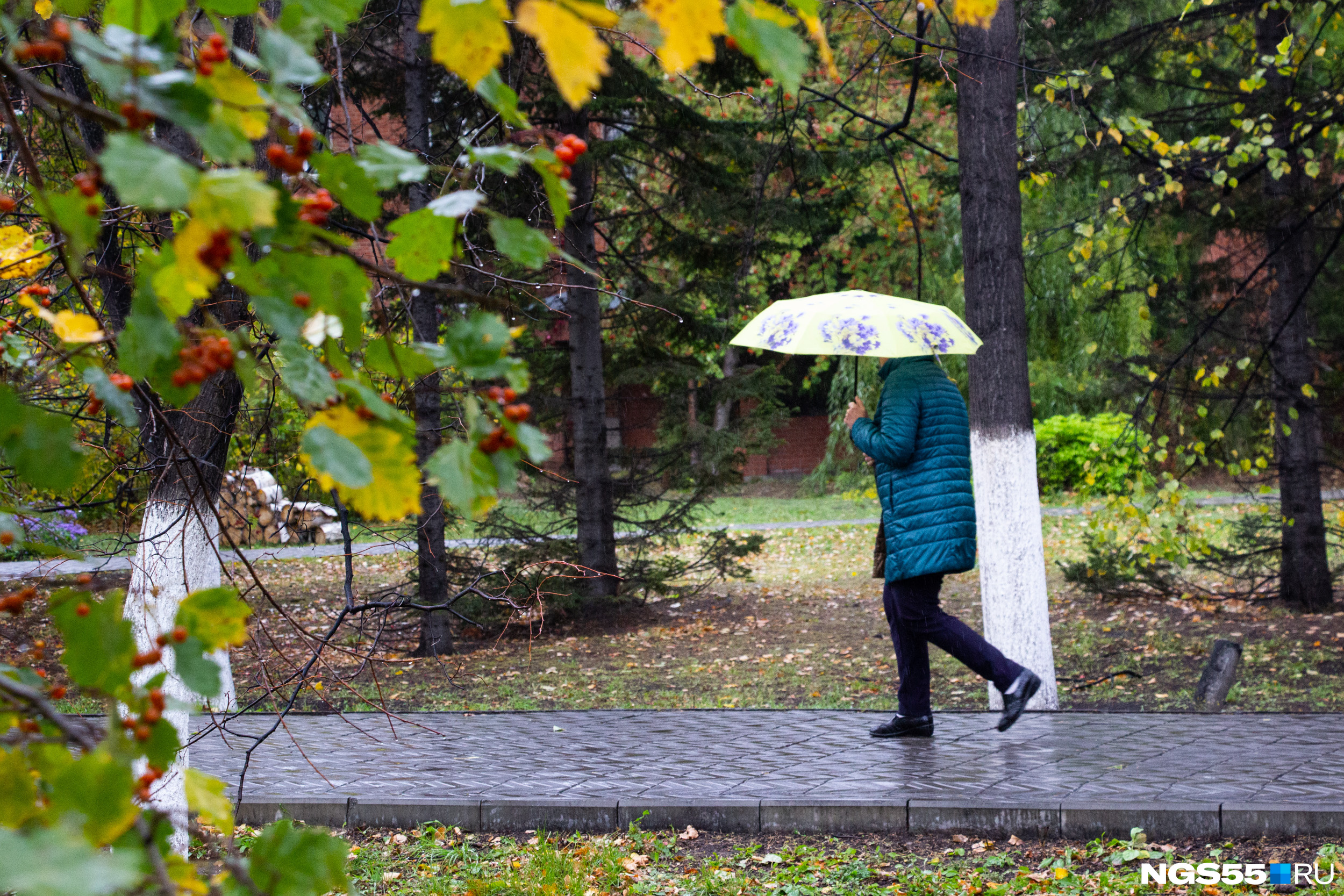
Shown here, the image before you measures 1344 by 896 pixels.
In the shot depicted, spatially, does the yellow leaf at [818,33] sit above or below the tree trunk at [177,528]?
above

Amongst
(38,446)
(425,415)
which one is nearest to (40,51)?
(38,446)

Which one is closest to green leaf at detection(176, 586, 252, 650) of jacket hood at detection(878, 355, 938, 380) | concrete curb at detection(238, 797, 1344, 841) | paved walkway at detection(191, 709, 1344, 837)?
paved walkway at detection(191, 709, 1344, 837)

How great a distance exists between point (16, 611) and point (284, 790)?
13.7 ft

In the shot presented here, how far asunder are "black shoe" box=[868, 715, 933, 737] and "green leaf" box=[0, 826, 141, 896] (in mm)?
5442

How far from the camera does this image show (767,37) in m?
1.30

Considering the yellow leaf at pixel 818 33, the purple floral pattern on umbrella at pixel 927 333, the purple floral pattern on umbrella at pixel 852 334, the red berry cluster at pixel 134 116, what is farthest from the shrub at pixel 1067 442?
the red berry cluster at pixel 134 116

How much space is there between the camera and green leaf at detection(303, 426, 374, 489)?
1307 millimetres

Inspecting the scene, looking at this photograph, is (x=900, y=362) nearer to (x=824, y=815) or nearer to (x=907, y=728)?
(x=907, y=728)

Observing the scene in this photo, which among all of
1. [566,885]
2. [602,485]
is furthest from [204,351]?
[602,485]

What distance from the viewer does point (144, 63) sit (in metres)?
1.23

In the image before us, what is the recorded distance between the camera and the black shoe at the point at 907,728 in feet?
19.7

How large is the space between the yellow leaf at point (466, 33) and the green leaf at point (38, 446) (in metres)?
0.64

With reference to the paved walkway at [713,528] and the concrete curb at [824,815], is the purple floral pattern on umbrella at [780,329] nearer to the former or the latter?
the concrete curb at [824,815]

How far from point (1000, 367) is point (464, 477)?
591 cm
